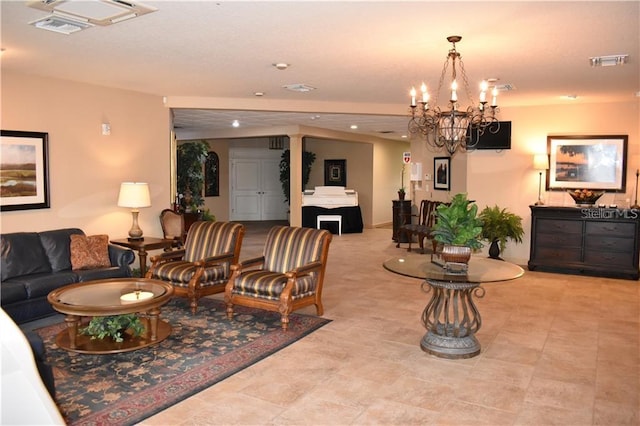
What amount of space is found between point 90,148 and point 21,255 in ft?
5.62

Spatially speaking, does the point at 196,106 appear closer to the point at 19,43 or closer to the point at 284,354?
the point at 19,43

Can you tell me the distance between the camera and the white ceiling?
133 inches

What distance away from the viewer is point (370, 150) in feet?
45.3

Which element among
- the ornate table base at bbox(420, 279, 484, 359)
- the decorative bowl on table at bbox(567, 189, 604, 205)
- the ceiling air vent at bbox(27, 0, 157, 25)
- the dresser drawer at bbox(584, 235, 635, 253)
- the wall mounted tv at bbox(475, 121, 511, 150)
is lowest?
the ornate table base at bbox(420, 279, 484, 359)

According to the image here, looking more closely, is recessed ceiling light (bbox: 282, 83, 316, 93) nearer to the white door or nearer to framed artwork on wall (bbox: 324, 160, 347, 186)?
framed artwork on wall (bbox: 324, 160, 347, 186)

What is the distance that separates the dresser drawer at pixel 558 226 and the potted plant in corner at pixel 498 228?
371mm


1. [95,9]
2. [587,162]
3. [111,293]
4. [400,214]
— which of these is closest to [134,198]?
[111,293]

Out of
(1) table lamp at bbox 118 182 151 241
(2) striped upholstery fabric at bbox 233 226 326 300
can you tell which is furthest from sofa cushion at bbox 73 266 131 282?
(2) striped upholstery fabric at bbox 233 226 326 300

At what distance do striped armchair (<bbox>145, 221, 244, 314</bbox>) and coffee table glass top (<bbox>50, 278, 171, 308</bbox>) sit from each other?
570 mm

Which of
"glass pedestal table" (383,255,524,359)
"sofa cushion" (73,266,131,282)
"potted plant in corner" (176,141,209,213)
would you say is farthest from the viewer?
"potted plant in corner" (176,141,209,213)

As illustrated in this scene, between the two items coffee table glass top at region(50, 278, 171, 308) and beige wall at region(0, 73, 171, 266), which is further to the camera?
beige wall at region(0, 73, 171, 266)

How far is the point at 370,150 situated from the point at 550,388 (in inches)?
424

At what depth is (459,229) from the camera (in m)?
4.00

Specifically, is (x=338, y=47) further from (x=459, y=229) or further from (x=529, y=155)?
(x=529, y=155)
